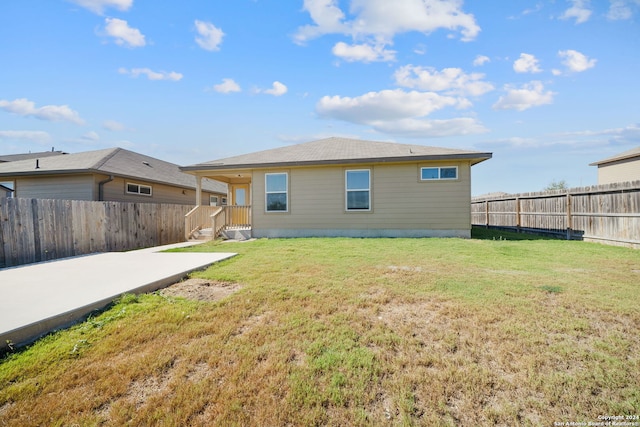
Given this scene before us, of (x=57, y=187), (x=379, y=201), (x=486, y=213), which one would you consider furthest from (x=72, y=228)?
(x=486, y=213)

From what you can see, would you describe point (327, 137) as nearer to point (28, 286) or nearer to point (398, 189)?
point (398, 189)

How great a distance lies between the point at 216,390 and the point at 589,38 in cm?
1306

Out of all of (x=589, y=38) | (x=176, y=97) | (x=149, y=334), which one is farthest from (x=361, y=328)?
(x=176, y=97)

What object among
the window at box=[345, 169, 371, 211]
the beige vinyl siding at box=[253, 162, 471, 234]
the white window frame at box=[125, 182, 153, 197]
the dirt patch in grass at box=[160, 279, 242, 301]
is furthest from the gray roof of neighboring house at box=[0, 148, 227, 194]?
the dirt patch in grass at box=[160, 279, 242, 301]

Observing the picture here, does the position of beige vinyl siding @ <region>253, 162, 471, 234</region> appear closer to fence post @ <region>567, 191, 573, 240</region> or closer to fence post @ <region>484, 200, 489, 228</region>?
fence post @ <region>567, 191, 573, 240</region>

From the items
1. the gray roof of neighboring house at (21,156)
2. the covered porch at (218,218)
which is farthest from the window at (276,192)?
the gray roof of neighboring house at (21,156)

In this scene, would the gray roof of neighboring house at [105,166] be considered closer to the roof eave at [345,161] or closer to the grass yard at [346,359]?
the roof eave at [345,161]

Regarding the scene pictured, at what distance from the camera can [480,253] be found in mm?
6824

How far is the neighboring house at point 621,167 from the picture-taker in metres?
16.7

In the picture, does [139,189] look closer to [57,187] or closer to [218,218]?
[57,187]

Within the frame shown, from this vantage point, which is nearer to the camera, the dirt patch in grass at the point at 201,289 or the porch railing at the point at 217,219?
the dirt patch in grass at the point at 201,289

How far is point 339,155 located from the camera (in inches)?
429

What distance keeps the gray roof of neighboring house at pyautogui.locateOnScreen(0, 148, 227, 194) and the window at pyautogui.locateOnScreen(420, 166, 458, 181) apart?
466 inches

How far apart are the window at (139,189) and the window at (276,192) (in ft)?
25.6
